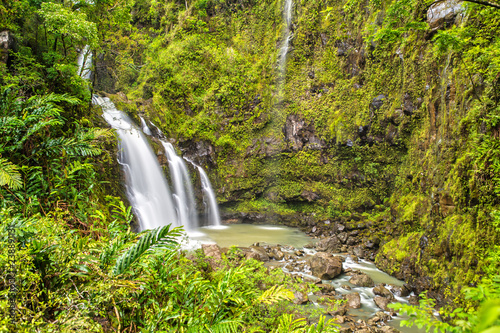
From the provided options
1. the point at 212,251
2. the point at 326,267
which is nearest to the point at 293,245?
the point at 326,267

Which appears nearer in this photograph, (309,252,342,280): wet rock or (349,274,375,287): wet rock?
(349,274,375,287): wet rock

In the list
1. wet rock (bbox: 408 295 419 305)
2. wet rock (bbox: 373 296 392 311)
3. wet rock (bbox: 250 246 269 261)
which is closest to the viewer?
wet rock (bbox: 373 296 392 311)

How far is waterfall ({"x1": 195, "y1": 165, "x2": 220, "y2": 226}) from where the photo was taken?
13.9 meters

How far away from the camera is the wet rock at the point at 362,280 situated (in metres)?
6.82

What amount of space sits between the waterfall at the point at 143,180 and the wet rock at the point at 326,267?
6.15 metres

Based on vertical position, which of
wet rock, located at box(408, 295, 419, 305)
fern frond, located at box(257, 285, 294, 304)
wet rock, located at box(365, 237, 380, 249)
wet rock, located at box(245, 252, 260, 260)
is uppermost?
fern frond, located at box(257, 285, 294, 304)

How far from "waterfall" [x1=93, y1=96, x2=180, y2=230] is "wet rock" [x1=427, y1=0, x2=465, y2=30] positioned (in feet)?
34.4

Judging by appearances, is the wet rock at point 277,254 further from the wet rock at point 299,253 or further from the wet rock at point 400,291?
the wet rock at point 400,291

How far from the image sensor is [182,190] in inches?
499

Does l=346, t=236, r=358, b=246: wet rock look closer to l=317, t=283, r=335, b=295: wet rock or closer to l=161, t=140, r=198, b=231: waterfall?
l=317, t=283, r=335, b=295: wet rock

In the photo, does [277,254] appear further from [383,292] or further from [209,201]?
[209,201]

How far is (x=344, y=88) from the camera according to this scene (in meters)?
12.7

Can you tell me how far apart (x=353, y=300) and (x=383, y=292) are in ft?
3.21

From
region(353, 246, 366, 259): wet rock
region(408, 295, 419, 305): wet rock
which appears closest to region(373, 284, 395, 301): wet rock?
region(408, 295, 419, 305): wet rock
